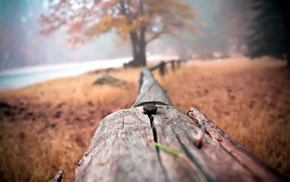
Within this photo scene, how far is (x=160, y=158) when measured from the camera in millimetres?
589

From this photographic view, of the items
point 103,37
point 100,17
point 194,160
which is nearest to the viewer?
point 194,160

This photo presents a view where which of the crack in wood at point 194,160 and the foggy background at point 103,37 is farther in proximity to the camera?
the foggy background at point 103,37

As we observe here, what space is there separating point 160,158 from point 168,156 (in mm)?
34

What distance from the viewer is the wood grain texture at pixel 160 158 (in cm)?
50

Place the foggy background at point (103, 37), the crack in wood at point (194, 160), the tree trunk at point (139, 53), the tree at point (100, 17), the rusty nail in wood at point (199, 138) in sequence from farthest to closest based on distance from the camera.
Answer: the tree trunk at point (139, 53), the tree at point (100, 17), the foggy background at point (103, 37), the rusty nail in wood at point (199, 138), the crack in wood at point (194, 160)

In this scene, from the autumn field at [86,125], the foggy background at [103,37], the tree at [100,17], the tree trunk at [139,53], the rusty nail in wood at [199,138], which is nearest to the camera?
the rusty nail in wood at [199,138]

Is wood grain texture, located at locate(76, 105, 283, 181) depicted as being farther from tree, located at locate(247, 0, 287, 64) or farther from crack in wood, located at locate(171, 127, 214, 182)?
tree, located at locate(247, 0, 287, 64)

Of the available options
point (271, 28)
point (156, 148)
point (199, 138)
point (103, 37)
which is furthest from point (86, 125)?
point (103, 37)

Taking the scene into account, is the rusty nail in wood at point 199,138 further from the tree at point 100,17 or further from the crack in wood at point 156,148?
the tree at point 100,17

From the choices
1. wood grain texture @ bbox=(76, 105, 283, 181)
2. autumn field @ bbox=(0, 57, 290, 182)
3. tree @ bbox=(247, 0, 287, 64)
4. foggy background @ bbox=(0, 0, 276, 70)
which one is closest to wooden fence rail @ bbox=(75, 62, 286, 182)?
wood grain texture @ bbox=(76, 105, 283, 181)

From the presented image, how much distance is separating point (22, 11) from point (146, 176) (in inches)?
373

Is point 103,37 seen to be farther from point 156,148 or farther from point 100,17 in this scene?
point 156,148

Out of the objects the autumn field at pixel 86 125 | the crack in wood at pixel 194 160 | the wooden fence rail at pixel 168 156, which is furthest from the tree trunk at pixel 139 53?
the crack in wood at pixel 194 160

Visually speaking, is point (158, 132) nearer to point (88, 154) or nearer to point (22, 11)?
point (88, 154)
